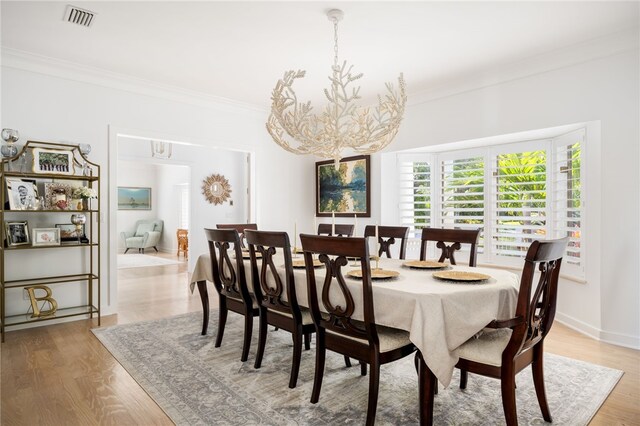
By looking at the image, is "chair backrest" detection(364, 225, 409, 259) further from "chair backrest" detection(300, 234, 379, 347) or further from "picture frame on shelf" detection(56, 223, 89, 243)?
"picture frame on shelf" detection(56, 223, 89, 243)

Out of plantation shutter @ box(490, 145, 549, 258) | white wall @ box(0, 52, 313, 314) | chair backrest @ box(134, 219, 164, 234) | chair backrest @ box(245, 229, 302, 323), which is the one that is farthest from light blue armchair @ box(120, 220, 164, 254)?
plantation shutter @ box(490, 145, 549, 258)

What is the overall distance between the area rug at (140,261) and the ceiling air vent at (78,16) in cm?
569

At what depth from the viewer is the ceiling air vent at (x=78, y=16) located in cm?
286

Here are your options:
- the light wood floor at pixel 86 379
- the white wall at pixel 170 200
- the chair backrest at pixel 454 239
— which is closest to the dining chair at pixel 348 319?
the light wood floor at pixel 86 379

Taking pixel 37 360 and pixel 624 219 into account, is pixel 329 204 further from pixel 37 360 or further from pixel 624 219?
pixel 37 360

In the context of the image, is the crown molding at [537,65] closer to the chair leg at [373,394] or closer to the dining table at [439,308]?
the dining table at [439,308]

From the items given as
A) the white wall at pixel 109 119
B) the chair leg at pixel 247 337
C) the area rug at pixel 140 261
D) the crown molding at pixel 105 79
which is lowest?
the area rug at pixel 140 261

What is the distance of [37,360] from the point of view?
2883 mm

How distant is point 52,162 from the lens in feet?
12.1

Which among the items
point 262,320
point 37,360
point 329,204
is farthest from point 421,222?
point 37,360

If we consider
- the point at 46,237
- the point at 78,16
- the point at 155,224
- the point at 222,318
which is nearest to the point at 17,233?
the point at 46,237

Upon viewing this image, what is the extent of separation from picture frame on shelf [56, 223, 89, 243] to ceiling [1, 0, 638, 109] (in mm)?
1614

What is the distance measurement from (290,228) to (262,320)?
3.21m

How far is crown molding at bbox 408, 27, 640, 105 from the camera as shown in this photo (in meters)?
3.19
